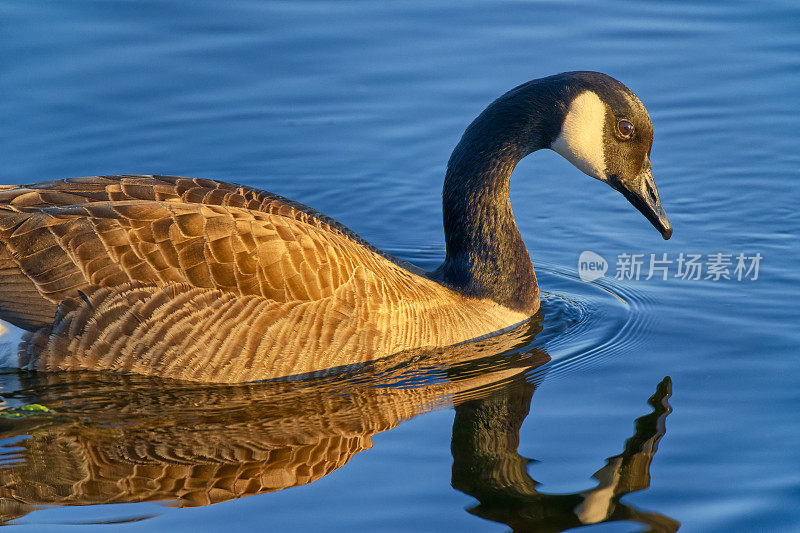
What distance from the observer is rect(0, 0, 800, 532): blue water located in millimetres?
7262

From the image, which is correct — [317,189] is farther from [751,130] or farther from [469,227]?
[751,130]

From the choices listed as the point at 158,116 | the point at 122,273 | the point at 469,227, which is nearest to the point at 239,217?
the point at 122,273

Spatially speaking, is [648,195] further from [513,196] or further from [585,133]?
[513,196]

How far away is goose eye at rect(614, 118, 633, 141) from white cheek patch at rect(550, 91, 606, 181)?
0.13 meters

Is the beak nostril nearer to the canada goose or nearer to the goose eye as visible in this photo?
the goose eye

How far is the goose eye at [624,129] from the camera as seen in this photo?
931 centimetres

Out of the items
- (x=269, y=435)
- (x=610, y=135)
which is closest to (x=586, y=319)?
(x=610, y=135)

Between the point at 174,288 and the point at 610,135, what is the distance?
12.7 feet

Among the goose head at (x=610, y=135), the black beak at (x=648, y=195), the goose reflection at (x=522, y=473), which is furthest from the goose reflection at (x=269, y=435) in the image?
the goose head at (x=610, y=135)

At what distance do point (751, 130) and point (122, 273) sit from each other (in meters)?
8.02

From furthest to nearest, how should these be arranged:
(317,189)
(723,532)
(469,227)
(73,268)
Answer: (317,189), (469,227), (73,268), (723,532)

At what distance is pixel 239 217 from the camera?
8.41 meters

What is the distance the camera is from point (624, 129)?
30.6 ft

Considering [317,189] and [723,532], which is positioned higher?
[317,189]
